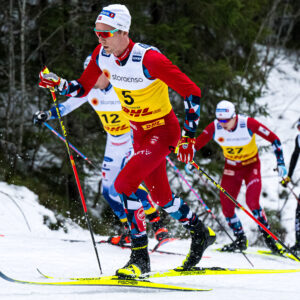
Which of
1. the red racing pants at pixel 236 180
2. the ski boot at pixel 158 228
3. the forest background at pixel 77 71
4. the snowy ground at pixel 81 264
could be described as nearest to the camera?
the snowy ground at pixel 81 264

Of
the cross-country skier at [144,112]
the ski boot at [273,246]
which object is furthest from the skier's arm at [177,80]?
the ski boot at [273,246]

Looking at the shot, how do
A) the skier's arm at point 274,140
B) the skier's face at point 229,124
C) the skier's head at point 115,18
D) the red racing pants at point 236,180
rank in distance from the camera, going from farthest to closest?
1. the red racing pants at point 236,180
2. the skier's face at point 229,124
3. the skier's arm at point 274,140
4. the skier's head at point 115,18

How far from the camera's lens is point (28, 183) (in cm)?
869

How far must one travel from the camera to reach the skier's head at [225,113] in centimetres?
623

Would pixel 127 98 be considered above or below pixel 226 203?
above

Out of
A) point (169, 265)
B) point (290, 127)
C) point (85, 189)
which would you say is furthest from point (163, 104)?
point (290, 127)

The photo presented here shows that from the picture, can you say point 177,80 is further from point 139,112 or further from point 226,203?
point 226,203

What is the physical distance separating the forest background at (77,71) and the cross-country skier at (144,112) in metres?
4.83

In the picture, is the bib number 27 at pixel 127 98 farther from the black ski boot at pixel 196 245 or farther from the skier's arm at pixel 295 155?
the skier's arm at pixel 295 155

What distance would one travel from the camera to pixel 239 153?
661cm

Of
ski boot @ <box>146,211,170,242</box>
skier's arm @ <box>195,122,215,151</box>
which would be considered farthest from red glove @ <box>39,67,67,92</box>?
skier's arm @ <box>195,122,215,151</box>

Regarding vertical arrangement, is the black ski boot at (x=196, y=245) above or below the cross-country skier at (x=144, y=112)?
below

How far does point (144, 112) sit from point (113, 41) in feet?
2.19

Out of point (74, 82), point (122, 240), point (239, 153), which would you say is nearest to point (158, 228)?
point (122, 240)
